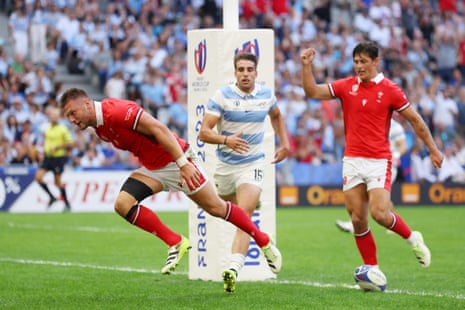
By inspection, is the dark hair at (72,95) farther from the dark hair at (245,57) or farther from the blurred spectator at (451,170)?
the blurred spectator at (451,170)

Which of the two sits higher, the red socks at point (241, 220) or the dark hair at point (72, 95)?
the dark hair at point (72, 95)

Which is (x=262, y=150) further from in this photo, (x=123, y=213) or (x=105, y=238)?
(x=105, y=238)

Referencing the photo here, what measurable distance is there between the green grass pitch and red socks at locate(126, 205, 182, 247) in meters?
0.58

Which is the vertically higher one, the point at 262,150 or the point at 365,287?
the point at 262,150

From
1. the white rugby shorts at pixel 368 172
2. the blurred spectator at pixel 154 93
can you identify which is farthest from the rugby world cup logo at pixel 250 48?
the blurred spectator at pixel 154 93

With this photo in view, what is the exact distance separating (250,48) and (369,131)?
6.88 feet

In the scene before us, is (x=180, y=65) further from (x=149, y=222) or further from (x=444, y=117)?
(x=149, y=222)

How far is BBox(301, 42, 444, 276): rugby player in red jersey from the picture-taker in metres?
10.4

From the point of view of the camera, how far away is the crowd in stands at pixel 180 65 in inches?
1037

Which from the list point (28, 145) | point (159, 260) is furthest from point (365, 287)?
point (28, 145)

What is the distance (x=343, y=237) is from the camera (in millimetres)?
18312

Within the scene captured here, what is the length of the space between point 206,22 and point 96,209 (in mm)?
8641

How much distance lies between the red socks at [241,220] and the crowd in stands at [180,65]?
1528cm

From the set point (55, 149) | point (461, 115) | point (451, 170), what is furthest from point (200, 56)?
point (461, 115)
